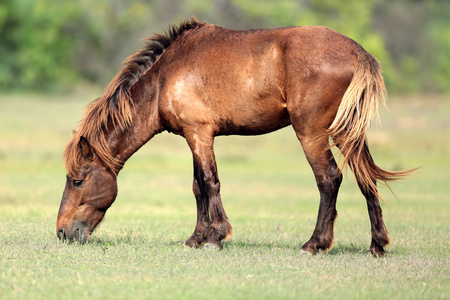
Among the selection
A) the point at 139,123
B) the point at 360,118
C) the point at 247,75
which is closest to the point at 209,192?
the point at 139,123

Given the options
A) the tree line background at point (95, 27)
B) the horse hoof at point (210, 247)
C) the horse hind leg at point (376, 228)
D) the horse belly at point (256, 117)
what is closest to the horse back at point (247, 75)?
the horse belly at point (256, 117)

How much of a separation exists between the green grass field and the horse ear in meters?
0.99

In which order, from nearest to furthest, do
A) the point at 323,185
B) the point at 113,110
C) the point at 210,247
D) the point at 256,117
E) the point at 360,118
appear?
the point at 360,118 → the point at 323,185 → the point at 210,247 → the point at 256,117 → the point at 113,110

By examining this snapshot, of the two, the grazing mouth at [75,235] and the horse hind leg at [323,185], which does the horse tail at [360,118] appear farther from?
the grazing mouth at [75,235]

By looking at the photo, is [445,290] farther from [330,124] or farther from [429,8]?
[429,8]

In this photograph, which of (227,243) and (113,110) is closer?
(113,110)

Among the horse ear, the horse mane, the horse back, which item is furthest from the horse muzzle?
the horse back

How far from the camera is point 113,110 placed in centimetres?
750

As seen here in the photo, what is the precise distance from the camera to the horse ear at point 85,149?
7323 mm

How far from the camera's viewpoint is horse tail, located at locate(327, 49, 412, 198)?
6.65m

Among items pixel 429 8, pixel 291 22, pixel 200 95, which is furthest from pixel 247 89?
pixel 429 8

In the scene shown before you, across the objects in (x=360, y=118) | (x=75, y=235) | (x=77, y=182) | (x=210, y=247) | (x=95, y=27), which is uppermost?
(x=95, y=27)

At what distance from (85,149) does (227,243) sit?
1.98 metres

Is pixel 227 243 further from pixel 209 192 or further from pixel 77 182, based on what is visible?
pixel 77 182
